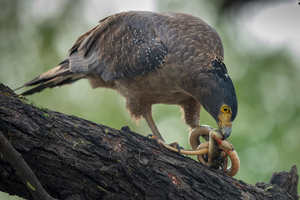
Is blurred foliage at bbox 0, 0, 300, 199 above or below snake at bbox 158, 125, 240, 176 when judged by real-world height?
above

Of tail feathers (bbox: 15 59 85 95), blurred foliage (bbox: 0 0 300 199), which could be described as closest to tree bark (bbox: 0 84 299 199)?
tail feathers (bbox: 15 59 85 95)

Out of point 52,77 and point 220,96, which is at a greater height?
point 52,77

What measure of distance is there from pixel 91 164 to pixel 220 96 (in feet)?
5.93

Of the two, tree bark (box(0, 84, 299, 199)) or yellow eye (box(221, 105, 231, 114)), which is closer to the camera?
tree bark (box(0, 84, 299, 199))

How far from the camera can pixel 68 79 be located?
4879mm

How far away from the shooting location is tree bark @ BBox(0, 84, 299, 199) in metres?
2.32

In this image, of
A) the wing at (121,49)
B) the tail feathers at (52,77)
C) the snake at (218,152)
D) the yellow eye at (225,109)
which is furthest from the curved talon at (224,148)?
the tail feathers at (52,77)

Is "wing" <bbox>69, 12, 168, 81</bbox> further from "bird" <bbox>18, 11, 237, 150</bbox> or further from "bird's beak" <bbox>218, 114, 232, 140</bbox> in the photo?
"bird's beak" <bbox>218, 114, 232, 140</bbox>

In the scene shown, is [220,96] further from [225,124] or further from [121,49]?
[121,49]

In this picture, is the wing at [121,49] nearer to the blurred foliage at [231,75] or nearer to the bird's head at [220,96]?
the bird's head at [220,96]

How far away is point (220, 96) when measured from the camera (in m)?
3.37

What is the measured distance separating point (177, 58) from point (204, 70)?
0.41m

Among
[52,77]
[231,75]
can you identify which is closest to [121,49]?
[52,77]

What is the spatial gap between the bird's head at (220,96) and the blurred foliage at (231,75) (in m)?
5.91
